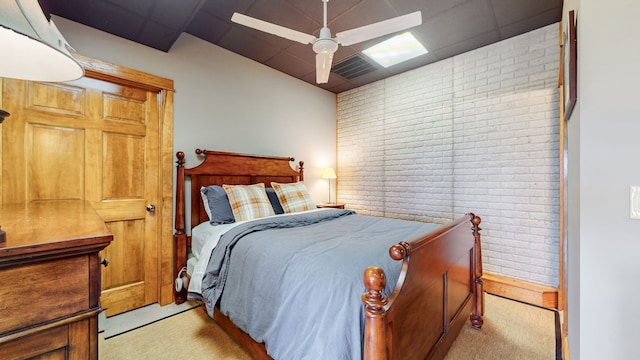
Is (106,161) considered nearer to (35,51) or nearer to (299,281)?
(35,51)

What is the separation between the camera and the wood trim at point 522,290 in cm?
257

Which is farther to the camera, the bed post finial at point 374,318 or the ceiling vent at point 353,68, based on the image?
the ceiling vent at point 353,68

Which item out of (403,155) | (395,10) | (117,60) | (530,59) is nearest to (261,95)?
(117,60)

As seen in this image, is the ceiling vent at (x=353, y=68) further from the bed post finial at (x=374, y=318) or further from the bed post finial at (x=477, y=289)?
the bed post finial at (x=374, y=318)

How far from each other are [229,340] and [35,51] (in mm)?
2040

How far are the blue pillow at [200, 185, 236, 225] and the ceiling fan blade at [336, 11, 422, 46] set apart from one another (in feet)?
5.90

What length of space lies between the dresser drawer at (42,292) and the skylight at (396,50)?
3.21 m

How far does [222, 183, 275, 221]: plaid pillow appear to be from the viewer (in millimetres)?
2629

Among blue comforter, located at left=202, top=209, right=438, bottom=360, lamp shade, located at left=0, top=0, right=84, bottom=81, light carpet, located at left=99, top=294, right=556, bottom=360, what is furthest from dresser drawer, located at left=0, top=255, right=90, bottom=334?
light carpet, located at left=99, top=294, right=556, bottom=360

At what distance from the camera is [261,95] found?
352 centimetres

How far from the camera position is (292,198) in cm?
314

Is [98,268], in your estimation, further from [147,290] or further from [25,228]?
[147,290]

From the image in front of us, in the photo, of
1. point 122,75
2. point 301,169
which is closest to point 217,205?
point 122,75

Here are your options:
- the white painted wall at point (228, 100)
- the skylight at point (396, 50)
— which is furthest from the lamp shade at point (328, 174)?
the skylight at point (396, 50)
